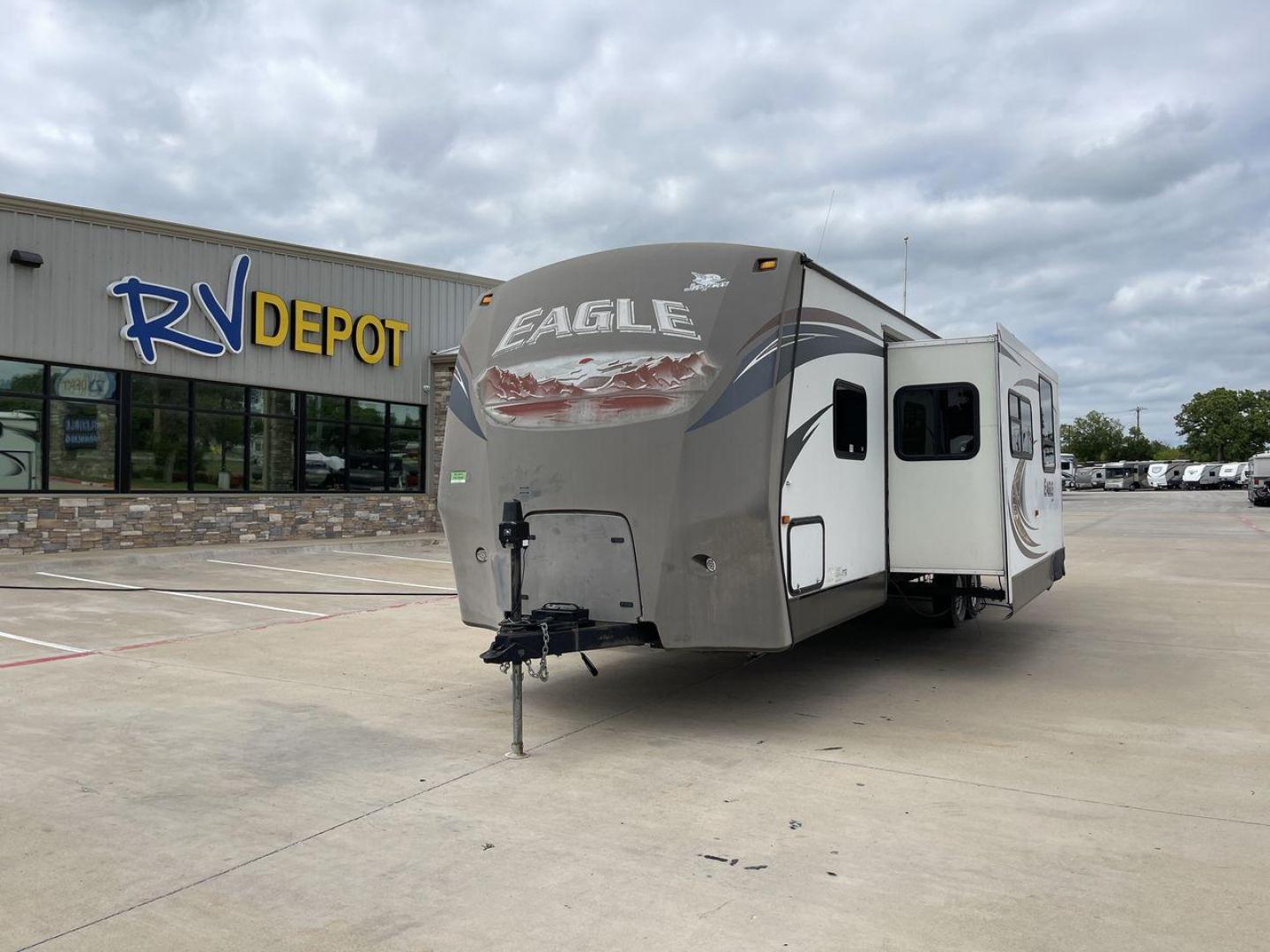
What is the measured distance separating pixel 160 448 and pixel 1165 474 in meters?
82.1

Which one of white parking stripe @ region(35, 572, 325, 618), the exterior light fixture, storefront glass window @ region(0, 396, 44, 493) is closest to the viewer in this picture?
white parking stripe @ region(35, 572, 325, 618)

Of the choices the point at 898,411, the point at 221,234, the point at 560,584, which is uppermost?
the point at 221,234

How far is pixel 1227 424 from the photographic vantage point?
309 feet

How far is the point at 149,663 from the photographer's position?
26.0 ft

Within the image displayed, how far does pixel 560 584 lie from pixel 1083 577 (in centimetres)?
1153

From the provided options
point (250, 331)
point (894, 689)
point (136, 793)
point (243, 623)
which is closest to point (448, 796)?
point (136, 793)

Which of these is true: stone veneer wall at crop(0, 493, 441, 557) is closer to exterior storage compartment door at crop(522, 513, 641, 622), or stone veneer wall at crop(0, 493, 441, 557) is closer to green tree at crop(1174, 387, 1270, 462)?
exterior storage compartment door at crop(522, 513, 641, 622)

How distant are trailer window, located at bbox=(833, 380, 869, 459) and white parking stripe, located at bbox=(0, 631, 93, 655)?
6.57m

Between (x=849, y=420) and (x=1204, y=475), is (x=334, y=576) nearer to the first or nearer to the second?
(x=849, y=420)

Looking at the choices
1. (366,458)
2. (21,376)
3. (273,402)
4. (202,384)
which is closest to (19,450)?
(21,376)

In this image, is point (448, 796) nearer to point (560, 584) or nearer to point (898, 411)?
point (560, 584)

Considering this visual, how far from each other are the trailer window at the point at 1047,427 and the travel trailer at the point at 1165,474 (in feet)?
262

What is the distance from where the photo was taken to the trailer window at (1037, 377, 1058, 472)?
9.63 metres

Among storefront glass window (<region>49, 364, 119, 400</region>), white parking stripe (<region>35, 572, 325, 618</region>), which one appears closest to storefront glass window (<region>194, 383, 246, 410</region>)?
storefront glass window (<region>49, 364, 119, 400</region>)
